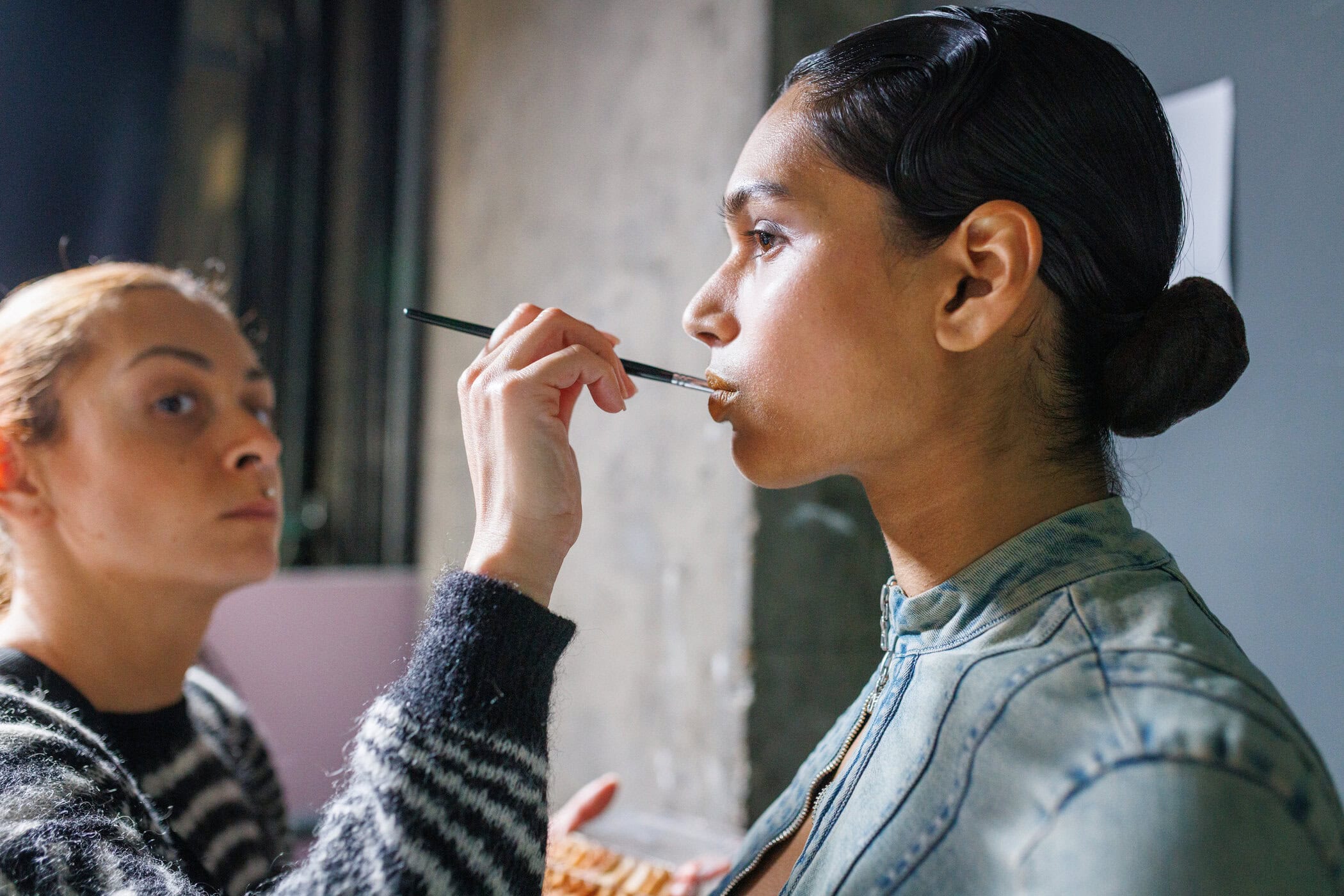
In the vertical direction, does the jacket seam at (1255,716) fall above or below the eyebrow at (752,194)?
below

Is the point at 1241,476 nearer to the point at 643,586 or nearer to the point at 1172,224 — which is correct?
the point at 1172,224

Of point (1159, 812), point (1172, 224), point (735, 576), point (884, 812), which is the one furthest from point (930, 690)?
point (735, 576)

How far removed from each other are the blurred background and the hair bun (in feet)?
1.60

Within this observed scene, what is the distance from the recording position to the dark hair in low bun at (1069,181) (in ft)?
2.46

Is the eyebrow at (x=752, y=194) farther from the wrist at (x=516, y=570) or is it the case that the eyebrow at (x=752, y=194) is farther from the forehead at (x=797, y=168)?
the wrist at (x=516, y=570)

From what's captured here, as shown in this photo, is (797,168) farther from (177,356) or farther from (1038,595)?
(177,356)

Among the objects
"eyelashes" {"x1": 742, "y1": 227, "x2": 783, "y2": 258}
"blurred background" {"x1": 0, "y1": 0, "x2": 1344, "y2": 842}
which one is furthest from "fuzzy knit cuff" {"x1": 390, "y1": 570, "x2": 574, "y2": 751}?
"eyelashes" {"x1": 742, "y1": 227, "x2": 783, "y2": 258}

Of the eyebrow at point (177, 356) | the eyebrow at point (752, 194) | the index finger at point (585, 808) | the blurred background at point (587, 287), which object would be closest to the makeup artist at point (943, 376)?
the eyebrow at point (752, 194)

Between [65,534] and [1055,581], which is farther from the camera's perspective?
[65,534]

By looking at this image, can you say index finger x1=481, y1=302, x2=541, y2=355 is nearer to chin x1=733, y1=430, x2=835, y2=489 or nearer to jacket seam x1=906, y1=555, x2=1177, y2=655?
chin x1=733, y1=430, x2=835, y2=489

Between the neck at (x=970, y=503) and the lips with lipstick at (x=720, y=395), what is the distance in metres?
0.15

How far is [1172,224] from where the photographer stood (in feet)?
2.65

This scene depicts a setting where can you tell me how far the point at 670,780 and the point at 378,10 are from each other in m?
2.46

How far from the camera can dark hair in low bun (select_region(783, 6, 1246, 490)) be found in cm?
75
